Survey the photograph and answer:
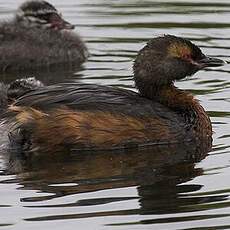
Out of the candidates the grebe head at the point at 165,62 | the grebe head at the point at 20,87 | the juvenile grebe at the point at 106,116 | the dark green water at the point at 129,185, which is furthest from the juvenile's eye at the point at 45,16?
the juvenile grebe at the point at 106,116

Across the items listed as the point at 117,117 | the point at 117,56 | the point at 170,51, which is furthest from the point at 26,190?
the point at 117,56

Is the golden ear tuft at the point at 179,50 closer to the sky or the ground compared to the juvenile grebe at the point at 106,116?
closer to the sky

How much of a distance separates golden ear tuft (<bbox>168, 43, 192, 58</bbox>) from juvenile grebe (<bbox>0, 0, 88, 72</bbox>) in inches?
157

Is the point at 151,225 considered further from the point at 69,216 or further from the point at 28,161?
the point at 28,161

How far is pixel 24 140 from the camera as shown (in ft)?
36.2

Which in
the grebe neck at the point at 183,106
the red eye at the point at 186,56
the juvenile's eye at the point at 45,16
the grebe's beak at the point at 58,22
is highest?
the red eye at the point at 186,56

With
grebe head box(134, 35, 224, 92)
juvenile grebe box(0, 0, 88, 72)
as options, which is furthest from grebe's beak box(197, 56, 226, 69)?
juvenile grebe box(0, 0, 88, 72)

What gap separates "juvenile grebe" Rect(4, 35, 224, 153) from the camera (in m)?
11.0

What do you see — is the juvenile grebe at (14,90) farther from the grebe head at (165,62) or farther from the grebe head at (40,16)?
the grebe head at (40,16)

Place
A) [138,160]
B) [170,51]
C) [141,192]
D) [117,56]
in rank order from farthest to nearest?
[117,56], [170,51], [138,160], [141,192]

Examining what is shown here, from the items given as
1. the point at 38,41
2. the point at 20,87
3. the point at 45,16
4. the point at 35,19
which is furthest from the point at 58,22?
the point at 20,87

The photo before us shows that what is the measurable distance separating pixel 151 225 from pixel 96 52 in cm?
742

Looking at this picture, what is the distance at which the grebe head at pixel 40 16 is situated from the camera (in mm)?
15992

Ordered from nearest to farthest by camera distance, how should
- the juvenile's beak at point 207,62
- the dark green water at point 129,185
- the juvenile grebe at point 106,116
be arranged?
the dark green water at point 129,185 < the juvenile grebe at point 106,116 < the juvenile's beak at point 207,62
